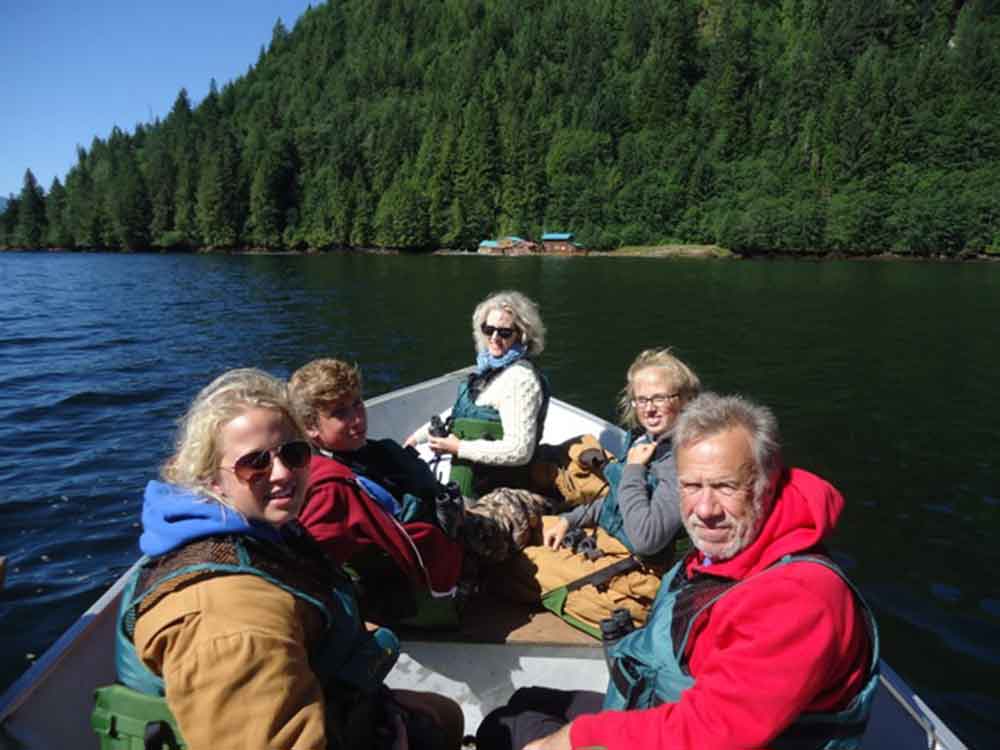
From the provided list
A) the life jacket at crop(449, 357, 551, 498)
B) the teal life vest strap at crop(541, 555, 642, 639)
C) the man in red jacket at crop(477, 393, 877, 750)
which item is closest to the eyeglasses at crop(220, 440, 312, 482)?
the man in red jacket at crop(477, 393, 877, 750)

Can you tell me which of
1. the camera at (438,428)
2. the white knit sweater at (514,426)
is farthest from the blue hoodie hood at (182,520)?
the camera at (438,428)

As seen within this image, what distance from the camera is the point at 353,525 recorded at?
7.51ft

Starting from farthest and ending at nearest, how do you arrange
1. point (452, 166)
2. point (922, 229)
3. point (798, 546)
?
point (452, 166) < point (922, 229) < point (798, 546)

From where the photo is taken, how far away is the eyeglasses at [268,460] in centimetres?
164

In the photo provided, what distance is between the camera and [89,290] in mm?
32406

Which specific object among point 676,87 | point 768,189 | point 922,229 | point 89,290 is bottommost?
point 89,290

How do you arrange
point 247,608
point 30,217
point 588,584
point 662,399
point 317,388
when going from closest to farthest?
1. point 247,608
2. point 317,388
3. point 588,584
4. point 662,399
5. point 30,217

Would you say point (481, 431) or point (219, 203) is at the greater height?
point (219, 203)

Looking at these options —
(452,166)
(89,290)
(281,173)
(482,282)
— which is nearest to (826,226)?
(482,282)

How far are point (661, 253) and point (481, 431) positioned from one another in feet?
230

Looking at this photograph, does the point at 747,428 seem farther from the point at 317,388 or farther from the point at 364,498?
the point at 317,388

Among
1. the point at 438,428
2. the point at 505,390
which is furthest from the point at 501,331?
the point at 438,428

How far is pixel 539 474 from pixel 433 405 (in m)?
3.00

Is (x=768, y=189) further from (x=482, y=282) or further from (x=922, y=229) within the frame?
(x=482, y=282)
